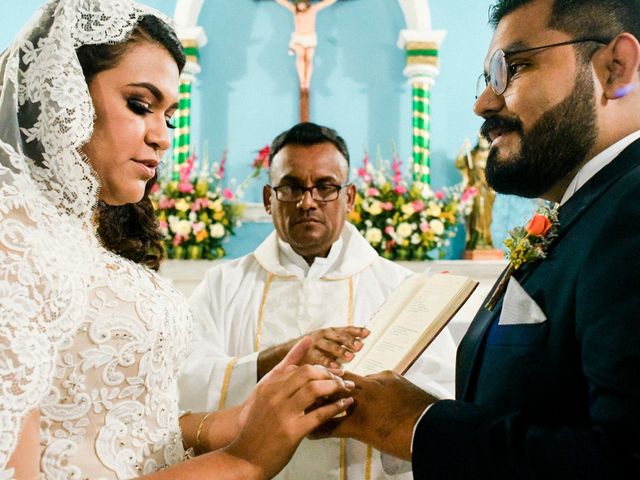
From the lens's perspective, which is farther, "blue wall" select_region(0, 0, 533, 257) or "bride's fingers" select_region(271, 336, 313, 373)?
"blue wall" select_region(0, 0, 533, 257)

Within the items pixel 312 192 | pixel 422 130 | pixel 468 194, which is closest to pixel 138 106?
pixel 312 192

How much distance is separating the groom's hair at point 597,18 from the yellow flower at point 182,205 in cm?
406

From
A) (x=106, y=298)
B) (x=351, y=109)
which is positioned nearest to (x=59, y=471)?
(x=106, y=298)

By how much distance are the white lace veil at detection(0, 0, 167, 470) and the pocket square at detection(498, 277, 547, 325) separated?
1082 millimetres

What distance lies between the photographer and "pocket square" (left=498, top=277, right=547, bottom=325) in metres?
1.64

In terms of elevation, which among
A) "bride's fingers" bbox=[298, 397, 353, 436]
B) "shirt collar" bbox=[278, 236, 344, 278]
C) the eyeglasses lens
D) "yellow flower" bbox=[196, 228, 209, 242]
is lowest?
"bride's fingers" bbox=[298, 397, 353, 436]

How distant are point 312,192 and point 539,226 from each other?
1826mm

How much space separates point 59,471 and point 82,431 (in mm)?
109

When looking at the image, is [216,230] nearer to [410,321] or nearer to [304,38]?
[304,38]

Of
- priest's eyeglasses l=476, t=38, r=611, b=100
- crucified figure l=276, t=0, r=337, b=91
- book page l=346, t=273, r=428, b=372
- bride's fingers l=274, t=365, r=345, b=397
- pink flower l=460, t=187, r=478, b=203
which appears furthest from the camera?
crucified figure l=276, t=0, r=337, b=91

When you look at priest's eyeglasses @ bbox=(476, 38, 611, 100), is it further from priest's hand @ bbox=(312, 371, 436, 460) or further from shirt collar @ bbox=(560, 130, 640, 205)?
priest's hand @ bbox=(312, 371, 436, 460)

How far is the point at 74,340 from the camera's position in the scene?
171 centimetres

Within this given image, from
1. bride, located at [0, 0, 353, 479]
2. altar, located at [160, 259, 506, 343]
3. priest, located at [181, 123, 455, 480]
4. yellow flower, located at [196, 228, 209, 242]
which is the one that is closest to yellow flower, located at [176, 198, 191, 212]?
yellow flower, located at [196, 228, 209, 242]

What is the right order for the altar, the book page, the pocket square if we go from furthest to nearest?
the altar
the book page
the pocket square
